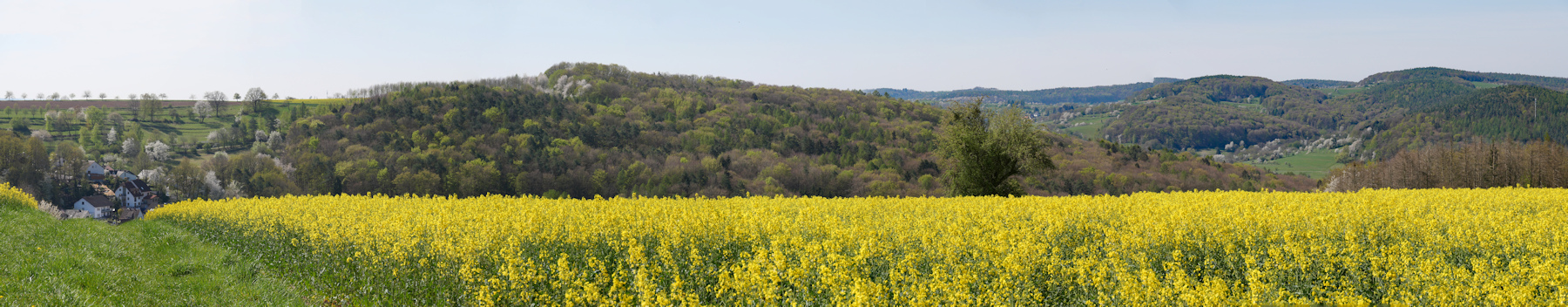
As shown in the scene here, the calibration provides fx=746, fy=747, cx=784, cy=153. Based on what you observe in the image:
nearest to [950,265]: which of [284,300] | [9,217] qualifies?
[284,300]

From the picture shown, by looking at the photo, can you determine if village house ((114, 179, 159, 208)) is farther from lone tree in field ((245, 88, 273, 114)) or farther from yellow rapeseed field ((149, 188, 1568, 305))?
yellow rapeseed field ((149, 188, 1568, 305))

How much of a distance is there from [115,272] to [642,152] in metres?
93.0

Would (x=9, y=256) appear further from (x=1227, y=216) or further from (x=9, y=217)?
(x=1227, y=216)

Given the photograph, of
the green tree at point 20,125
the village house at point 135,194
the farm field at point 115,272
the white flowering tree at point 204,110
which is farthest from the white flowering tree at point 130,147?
the farm field at point 115,272

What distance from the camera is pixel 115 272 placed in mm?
11227

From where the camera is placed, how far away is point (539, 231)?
34.6 feet

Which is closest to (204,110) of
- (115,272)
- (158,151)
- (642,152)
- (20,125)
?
(20,125)

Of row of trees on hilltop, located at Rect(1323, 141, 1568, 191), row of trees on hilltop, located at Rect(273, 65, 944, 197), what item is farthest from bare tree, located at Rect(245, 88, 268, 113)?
row of trees on hilltop, located at Rect(1323, 141, 1568, 191)

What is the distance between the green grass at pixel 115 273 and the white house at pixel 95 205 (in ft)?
289

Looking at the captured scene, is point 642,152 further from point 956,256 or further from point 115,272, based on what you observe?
point 956,256

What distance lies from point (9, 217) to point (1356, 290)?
90.5 ft

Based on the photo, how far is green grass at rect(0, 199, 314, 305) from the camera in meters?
9.24

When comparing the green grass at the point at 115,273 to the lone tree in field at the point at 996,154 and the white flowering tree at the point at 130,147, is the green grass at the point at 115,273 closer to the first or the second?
the lone tree in field at the point at 996,154

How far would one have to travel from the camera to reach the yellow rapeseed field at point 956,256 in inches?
261
